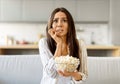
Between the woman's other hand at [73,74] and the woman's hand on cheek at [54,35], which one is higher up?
the woman's hand on cheek at [54,35]

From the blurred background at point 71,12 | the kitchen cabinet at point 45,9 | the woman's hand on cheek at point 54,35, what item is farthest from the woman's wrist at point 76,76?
the kitchen cabinet at point 45,9

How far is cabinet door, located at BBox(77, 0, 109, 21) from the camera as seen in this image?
16.4ft

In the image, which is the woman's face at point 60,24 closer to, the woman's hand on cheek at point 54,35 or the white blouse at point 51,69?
the woman's hand on cheek at point 54,35

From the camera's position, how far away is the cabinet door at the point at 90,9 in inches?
197

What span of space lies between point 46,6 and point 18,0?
63 cm

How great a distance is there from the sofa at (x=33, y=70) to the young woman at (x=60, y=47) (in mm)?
651

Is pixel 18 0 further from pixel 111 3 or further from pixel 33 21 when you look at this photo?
pixel 111 3

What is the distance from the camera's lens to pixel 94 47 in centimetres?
464

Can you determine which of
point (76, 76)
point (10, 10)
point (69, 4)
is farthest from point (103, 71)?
point (10, 10)

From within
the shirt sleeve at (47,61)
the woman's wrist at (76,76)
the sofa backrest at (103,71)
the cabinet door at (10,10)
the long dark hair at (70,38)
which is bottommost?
the sofa backrest at (103,71)

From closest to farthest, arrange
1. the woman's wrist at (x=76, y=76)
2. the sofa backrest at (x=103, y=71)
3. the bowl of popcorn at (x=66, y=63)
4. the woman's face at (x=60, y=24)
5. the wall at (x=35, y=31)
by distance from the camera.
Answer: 1. the bowl of popcorn at (x=66, y=63)
2. the woman's wrist at (x=76, y=76)
3. the woman's face at (x=60, y=24)
4. the sofa backrest at (x=103, y=71)
5. the wall at (x=35, y=31)

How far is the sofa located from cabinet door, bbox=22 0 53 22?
2676mm

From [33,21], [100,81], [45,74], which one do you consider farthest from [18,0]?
[45,74]

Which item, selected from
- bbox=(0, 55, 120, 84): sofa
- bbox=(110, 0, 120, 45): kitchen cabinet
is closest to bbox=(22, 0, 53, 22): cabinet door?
bbox=(110, 0, 120, 45): kitchen cabinet
